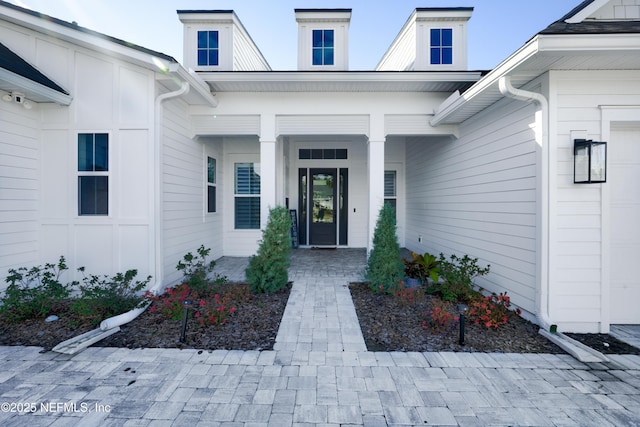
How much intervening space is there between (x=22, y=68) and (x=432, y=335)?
5932mm

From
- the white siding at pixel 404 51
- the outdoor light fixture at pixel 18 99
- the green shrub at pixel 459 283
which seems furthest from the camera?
the white siding at pixel 404 51

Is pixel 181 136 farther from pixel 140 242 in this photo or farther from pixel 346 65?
pixel 346 65

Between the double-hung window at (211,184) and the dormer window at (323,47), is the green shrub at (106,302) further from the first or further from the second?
the dormer window at (323,47)

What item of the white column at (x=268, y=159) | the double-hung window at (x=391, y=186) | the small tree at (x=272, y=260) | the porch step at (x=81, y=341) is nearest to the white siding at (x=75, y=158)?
the porch step at (x=81, y=341)

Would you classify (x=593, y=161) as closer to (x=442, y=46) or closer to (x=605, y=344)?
(x=605, y=344)

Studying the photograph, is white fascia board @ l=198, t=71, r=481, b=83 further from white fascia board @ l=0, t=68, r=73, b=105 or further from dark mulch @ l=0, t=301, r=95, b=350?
dark mulch @ l=0, t=301, r=95, b=350

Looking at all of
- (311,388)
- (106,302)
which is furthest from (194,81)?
(311,388)

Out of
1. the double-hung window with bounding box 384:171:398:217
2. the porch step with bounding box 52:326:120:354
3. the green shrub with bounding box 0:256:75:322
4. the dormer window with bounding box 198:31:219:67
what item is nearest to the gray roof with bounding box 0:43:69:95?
the green shrub with bounding box 0:256:75:322

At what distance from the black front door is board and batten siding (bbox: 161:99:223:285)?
2923 millimetres

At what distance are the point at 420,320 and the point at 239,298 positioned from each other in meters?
2.39

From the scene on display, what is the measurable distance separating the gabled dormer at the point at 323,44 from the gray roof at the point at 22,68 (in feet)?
13.9

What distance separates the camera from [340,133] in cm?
526

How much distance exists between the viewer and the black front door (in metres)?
8.16

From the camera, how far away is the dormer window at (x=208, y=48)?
6.36m
